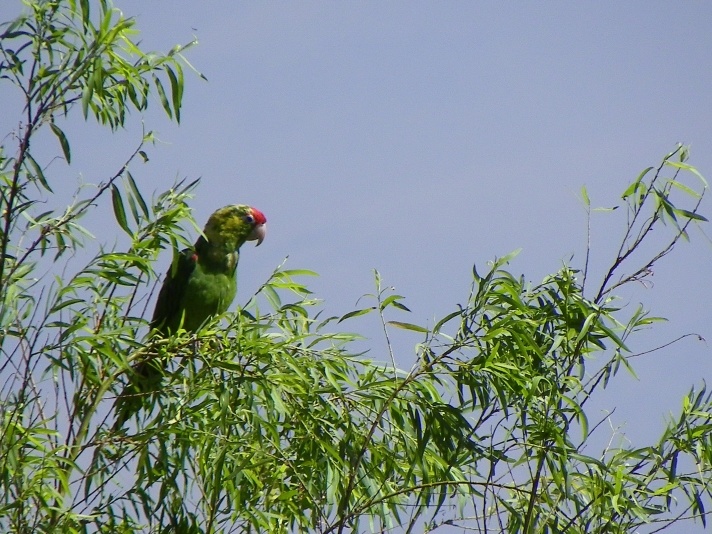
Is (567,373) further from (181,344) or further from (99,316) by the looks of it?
(99,316)

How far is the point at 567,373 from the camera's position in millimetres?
2457

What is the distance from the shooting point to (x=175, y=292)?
3.69 metres

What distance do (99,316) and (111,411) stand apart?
1.01 feet

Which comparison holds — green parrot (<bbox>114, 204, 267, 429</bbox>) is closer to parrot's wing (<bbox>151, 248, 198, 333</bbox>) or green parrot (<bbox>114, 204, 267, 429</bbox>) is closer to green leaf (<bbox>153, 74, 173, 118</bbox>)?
parrot's wing (<bbox>151, 248, 198, 333</bbox>)

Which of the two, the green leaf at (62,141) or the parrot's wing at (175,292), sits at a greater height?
the parrot's wing at (175,292)

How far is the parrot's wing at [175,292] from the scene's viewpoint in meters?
3.69

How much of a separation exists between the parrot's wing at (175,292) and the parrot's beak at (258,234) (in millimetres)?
352

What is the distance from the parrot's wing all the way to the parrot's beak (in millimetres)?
352

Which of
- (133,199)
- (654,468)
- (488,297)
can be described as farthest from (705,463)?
(133,199)

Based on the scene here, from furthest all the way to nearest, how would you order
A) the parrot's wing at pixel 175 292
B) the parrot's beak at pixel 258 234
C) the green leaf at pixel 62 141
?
the parrot's beak at pixel 258 234 < the parrot's wing at pixel 175 292 < the green leaf at pixel 62 141

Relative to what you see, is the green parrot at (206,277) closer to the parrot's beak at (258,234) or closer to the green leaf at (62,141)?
the parrot's beak at (258,234)

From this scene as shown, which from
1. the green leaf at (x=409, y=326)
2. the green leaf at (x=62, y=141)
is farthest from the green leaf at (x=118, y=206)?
the green leaf at (x=409, y=326)

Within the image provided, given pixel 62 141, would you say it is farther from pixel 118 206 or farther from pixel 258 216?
pixel 258 216

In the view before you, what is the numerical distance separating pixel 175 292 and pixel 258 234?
53cm
